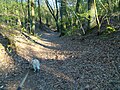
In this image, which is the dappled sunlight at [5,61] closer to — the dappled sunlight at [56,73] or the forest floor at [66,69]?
the forest floor at [66,69]

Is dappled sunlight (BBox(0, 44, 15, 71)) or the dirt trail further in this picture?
dappled sunlight (BBox(0, 44, 15, 71))

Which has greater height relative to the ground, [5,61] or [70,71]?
[5,61]

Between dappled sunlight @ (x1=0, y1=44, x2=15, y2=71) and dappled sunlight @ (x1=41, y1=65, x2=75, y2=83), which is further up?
dappled sunlight @ (x1=0, y1=44, x2=15, y2=71)

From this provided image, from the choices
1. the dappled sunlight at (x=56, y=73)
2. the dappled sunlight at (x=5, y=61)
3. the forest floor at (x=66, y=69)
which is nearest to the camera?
the forest floor at (x=66, y=69)

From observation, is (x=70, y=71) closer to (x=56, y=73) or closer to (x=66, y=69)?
(x=66, y=69)

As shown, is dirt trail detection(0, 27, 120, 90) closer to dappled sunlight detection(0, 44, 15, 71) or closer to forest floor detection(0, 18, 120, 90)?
forest floor detection(0, 18, 120, 90)

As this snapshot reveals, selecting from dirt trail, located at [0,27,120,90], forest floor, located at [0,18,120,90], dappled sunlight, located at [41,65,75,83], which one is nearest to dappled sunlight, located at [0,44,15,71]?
forest floor, located at [0,18,120,90]

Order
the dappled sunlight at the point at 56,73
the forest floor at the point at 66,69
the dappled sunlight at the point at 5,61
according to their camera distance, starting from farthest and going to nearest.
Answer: the dappled sunlight at the point at 5,61
the dappled sunlight at the point at 56,73
the forest floor at the point at 66,69

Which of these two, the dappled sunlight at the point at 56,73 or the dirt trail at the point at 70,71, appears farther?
the dappled sunlight at the point at 56,73

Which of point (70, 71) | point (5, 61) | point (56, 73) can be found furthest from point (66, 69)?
point (5, 61)

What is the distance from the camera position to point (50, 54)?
13.8 meters

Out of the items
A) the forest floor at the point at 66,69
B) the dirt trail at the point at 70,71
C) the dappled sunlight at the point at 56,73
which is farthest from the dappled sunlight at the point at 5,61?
the dappled sunlight at the point at 56,73

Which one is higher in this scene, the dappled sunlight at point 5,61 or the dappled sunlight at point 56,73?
the dappled sunlight at point 5,61

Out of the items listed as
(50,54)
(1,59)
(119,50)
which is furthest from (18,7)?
(119,50)
